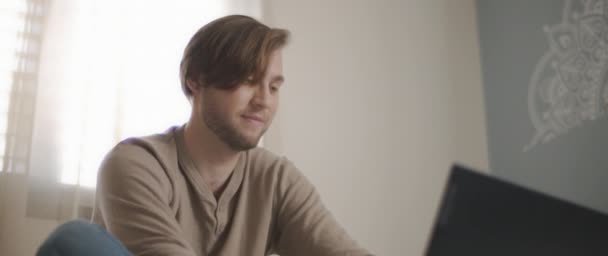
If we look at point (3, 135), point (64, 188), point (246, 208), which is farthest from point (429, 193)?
point (3, 135)

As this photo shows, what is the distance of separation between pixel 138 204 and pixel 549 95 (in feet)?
5.01

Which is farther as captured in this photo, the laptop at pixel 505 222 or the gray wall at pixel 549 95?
the gray wall at pixel 549 95

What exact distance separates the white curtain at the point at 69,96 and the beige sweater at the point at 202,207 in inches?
14.2

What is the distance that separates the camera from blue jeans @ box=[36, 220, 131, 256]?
0.74 meters

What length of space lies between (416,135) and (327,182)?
45 centimetres

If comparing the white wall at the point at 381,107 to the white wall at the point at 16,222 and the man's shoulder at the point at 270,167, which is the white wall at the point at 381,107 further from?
the white wall at the point at 16,222

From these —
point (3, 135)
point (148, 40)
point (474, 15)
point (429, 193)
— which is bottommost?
point (429, 193)

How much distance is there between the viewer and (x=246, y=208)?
1.37 meters

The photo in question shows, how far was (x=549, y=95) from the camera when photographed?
216cm

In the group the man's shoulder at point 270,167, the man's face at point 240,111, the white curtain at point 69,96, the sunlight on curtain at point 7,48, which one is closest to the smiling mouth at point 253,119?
the man's face at point 240,111

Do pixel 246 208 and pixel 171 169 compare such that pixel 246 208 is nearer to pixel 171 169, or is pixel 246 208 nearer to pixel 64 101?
pixel 171 169

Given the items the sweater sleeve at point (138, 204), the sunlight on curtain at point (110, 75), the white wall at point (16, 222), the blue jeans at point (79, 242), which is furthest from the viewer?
the sunlight on curtain at point (110, 75)

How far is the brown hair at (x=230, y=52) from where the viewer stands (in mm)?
1378

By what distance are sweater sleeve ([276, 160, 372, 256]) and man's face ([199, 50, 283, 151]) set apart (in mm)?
128
